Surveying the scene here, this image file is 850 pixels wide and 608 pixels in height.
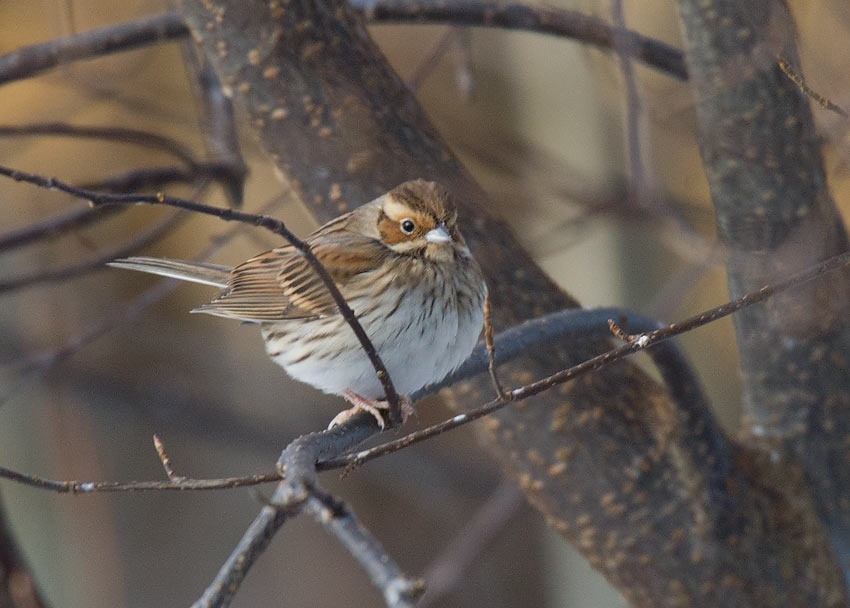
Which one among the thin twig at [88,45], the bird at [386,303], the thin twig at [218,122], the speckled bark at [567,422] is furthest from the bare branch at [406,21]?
the bird at [386,303]

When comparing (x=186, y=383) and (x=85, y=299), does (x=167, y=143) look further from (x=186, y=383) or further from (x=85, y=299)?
(x=85, y=299)

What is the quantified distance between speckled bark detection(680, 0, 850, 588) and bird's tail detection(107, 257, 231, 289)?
4.72 ft

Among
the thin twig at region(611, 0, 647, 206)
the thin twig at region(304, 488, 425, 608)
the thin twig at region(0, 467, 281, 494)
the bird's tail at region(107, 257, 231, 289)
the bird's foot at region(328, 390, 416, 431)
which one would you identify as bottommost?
the thin twig at region(304, 488, 425, 608)

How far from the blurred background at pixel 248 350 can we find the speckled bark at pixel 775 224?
209 cm

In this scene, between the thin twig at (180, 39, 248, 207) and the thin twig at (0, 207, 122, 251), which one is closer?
the thin twig at (0, 207, 122, 251)

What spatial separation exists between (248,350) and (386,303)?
422 centimetres

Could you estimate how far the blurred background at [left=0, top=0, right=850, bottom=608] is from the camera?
539 cm

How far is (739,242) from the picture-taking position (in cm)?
272

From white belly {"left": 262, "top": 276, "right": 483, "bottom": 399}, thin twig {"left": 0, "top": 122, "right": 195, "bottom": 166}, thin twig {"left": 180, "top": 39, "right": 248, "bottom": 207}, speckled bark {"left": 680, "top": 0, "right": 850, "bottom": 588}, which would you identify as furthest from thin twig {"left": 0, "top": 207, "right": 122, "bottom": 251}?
speckled bark {"left": 680, "top": 0, "right": 850, "bottom": 588}

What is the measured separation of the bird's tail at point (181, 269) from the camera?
2.88m

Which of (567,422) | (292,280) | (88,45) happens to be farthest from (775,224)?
(88,45)

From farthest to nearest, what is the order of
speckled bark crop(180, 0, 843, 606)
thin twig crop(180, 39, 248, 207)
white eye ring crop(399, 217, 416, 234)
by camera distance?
thin twig crop(180, 39, 248, 207) < speckled bark crop(180, 0, 843, 606) < white eye ring crop(399, 217, 416, 234)

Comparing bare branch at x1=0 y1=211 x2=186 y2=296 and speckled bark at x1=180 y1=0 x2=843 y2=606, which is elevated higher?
bare branch at x1=0 y1=211 x2=186 y2=296

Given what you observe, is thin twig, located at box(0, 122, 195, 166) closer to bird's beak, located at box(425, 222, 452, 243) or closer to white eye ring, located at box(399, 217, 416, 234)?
white eye ring, located at box(399, 217, 416, 234)
